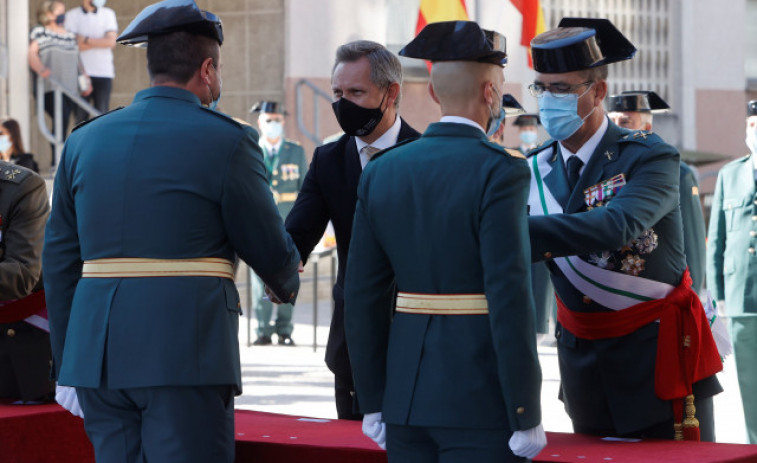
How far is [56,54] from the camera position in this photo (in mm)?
13336

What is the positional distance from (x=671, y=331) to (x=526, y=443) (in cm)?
103

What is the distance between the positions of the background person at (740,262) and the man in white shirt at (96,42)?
833 cm

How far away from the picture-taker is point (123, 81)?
1667cm

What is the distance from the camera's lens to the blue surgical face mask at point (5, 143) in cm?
991

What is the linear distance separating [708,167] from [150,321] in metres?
16.9

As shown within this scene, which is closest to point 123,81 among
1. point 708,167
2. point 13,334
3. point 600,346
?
point 708,167

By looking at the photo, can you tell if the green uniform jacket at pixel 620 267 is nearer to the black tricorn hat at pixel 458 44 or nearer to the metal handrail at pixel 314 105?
the black tricorn hat at pixel 458 44

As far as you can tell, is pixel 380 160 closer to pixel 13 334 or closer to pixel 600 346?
pixel 600 346

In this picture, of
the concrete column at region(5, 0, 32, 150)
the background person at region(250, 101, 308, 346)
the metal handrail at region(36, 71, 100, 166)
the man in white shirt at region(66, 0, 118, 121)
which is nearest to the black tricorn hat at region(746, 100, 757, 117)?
the background person at region(250, 101, 308, 346)

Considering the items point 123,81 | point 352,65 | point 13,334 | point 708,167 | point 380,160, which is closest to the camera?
point 380,160

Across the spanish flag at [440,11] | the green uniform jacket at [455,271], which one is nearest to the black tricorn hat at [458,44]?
the green uniform jacket at [455,271]

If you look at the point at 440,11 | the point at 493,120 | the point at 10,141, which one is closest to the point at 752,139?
the point at 493,120

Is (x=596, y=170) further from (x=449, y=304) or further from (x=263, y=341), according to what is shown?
(x=263, y=341)

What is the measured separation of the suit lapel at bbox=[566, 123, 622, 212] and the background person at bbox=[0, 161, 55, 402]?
188cm
